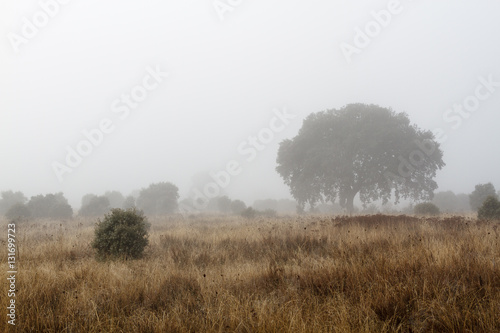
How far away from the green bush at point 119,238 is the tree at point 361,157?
22535 mm

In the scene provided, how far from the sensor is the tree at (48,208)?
23.8 metres

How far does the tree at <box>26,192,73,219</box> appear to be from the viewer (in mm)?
23750

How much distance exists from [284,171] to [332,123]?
7.32 m

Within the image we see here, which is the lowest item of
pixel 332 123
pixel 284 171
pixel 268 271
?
pixel 268 271

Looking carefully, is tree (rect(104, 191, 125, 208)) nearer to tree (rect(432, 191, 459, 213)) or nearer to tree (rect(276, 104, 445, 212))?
tree (rect(276, 104, 445, 212))

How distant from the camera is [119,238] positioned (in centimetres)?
734

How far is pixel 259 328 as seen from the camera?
2.68 metres

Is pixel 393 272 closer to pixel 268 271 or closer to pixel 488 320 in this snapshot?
pixel 488 320

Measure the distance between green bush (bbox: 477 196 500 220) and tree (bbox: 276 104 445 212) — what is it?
13.5 meters

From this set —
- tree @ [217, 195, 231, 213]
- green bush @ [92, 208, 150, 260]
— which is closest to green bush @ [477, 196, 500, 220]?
green bush @ [92, 208, 150, 260]

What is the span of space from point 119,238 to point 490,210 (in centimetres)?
1547

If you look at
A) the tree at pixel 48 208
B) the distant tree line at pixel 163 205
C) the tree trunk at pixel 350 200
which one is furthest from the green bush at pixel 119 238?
the tree trunk at pixel 350 200

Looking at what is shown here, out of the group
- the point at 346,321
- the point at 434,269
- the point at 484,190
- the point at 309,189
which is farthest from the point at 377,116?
the point at 346,321

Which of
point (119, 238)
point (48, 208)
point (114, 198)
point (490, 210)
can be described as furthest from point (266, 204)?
point (119, 238)
